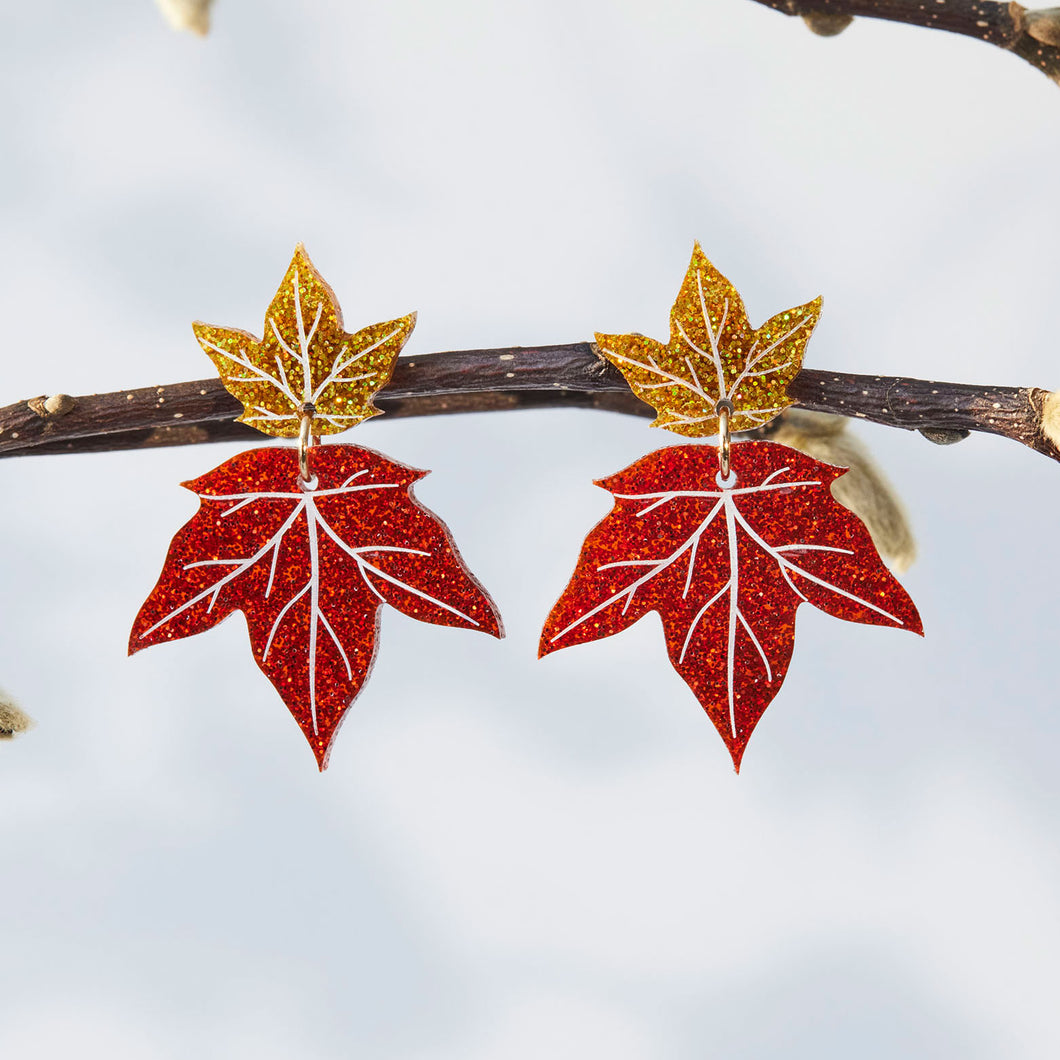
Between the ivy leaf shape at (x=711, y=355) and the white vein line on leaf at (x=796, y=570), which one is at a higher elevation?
the ivy leaf shape at (x=711, y=355)

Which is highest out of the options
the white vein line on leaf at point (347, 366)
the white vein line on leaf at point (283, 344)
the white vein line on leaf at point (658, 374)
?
the white vein line on leaf at point (283, 344)

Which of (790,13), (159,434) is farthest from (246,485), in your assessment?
(790,13)

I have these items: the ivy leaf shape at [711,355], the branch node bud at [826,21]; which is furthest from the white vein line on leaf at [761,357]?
the branch node bud at [826,21]

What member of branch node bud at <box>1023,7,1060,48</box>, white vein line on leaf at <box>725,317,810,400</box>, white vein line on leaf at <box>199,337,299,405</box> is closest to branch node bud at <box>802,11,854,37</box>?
branch node bud at <box>1023,7,1060,48</box>

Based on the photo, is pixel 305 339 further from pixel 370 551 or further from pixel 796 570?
pixel 796 570

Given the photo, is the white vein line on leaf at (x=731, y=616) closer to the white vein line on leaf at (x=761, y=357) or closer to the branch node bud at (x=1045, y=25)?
the white vein line on leaf at (x=761, y=357)

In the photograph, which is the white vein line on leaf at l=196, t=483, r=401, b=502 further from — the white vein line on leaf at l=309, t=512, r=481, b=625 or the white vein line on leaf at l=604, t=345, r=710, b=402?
the white vein line on leaf at l=604, t=345, r=710, b=402
